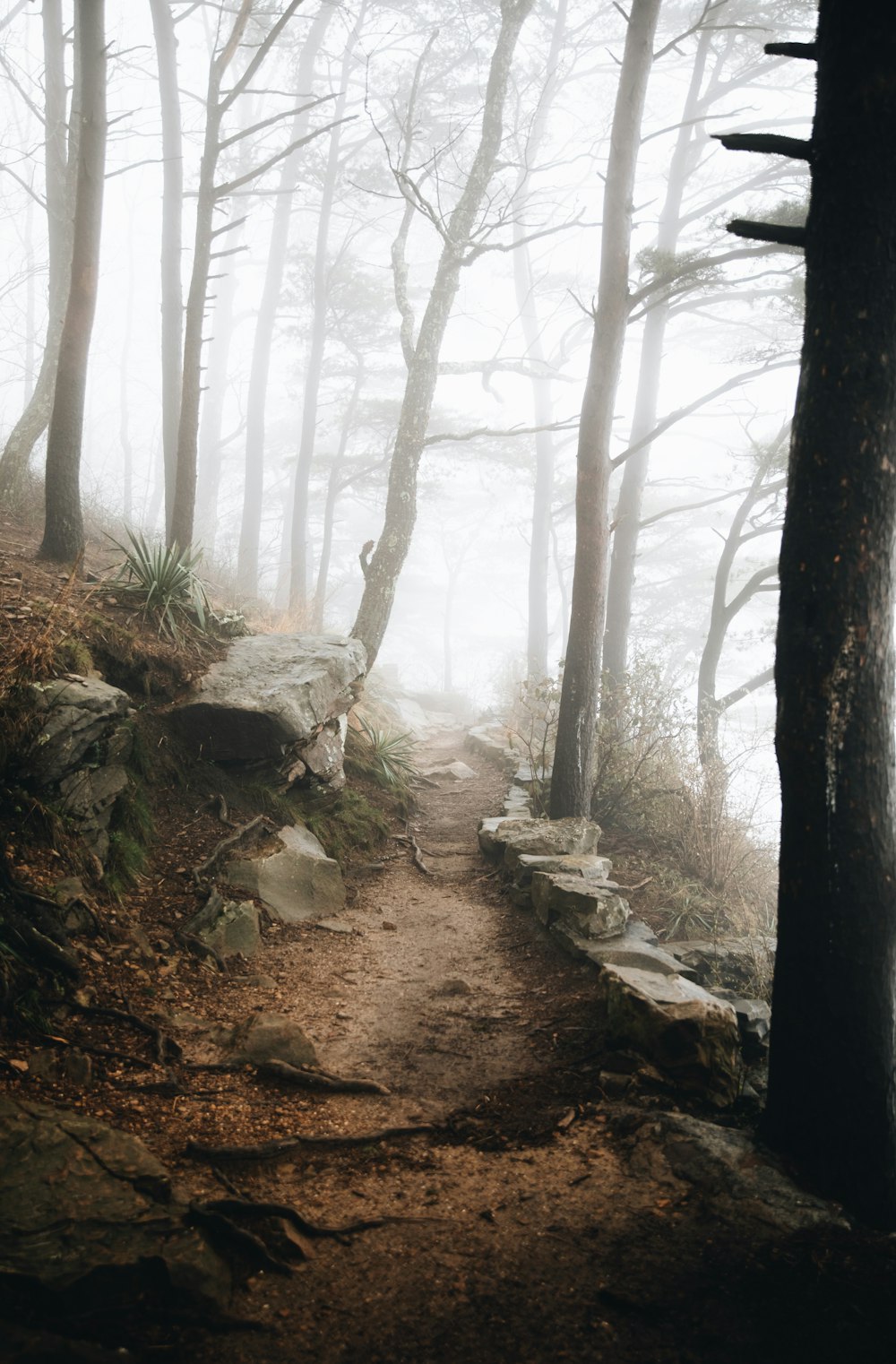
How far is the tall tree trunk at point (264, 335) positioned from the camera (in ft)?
48.1

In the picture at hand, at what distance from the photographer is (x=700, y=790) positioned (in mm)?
7316

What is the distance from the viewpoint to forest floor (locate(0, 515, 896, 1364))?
5.87 feet

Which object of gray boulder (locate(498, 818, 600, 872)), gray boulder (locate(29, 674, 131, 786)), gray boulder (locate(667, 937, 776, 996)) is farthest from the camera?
gray boulder (locate(498, 818, 600, 872))

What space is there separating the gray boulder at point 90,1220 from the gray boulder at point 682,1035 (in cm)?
201

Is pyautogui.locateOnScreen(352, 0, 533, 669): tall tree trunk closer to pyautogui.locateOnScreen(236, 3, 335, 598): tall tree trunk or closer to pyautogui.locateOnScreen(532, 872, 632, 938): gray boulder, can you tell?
pyautogui.locateOnScreen(532, 872, 632, 938): gray boulder

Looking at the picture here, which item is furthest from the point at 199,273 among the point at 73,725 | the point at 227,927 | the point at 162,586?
the point at 227,927

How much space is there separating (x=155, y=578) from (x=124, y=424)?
21.7 m

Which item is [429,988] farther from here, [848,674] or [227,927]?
[848,674]

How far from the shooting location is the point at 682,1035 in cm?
306

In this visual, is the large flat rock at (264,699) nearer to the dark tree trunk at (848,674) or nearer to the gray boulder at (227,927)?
the gray boulder at (227,927)

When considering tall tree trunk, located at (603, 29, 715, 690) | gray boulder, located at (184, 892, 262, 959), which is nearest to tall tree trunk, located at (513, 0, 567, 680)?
tall tree trunk, located at (603, 29, 715, 690)

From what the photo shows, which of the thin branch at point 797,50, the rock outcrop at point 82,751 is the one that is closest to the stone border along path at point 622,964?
the rock outcrop at point 82,751

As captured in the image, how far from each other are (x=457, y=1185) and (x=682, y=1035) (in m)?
1.20

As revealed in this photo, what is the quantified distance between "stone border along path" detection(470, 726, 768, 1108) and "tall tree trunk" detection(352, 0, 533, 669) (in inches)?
Result: 127
